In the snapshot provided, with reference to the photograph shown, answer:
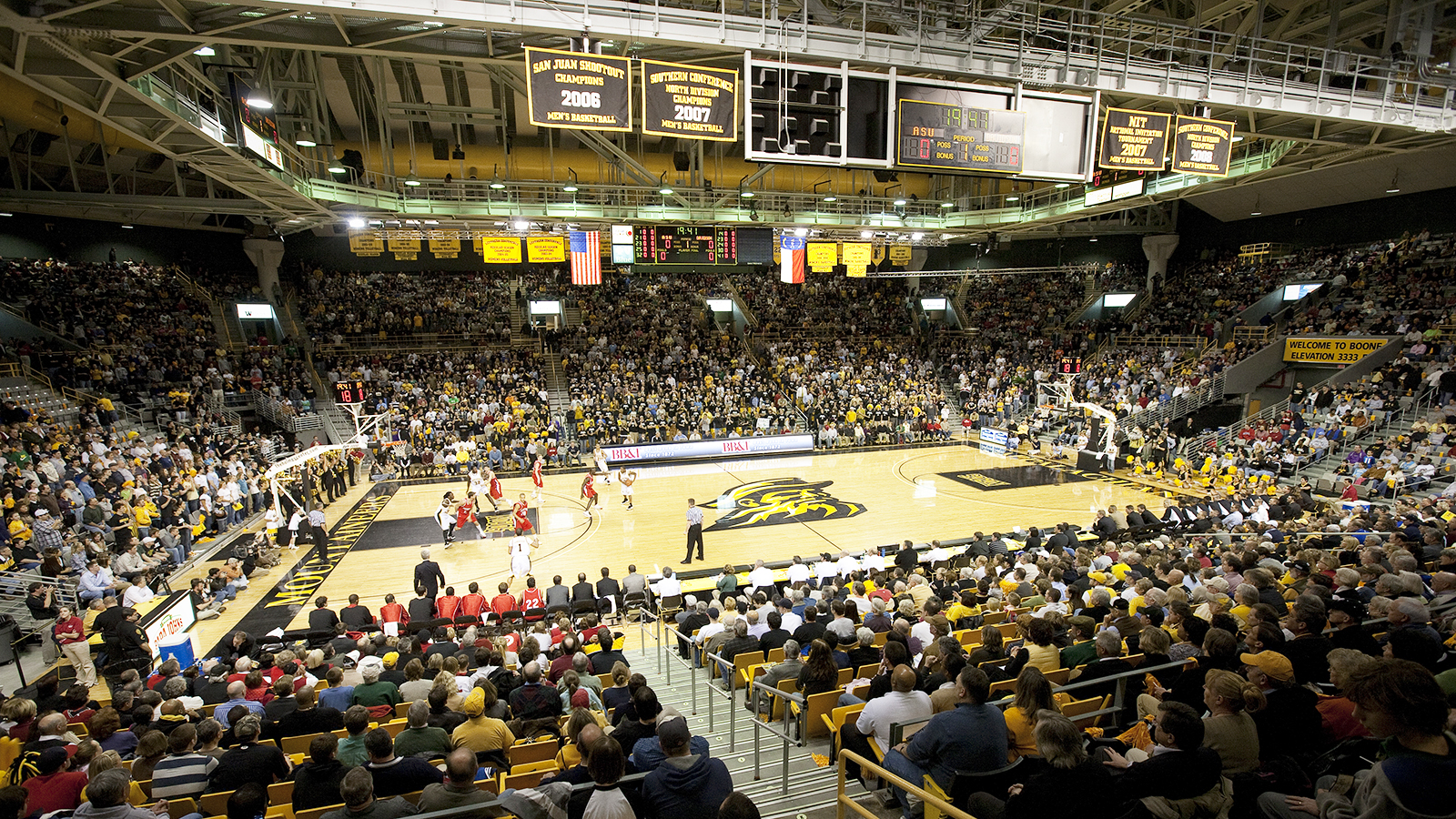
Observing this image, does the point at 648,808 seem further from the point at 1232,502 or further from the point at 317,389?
the point at 317,389

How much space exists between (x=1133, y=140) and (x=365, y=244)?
958 inches

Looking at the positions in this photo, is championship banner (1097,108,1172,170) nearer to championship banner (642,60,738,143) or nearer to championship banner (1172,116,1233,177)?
championship banner (1172,116,1233,177)

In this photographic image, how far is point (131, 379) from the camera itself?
845 inches

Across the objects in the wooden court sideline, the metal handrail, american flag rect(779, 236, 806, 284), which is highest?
american flag rect(779, 236, 806, 284)

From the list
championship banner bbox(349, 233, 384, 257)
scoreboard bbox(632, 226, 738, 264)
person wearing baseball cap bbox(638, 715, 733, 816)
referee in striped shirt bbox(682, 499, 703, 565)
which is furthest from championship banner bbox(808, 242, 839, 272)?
person wearing baseball cap bbox(638, 715, 733, 816)

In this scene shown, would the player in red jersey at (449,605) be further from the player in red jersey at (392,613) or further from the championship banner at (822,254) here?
the championship banner at (822,254)

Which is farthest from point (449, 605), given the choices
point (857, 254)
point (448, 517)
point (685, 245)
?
point (857, 254)

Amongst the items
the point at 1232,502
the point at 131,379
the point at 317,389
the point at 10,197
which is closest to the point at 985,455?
the point at 1232,502

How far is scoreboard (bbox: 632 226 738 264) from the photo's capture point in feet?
77.4

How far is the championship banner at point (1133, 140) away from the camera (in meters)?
12.5

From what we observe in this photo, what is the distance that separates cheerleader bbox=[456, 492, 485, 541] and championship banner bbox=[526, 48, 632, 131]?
1049 cm

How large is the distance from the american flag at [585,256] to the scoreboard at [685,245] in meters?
1.59

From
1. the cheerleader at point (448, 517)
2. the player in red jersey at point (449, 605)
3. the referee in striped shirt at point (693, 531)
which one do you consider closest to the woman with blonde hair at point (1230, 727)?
the player in red jersey at point (449, 605)

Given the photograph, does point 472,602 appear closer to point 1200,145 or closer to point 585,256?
point 585,256
